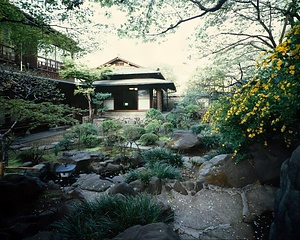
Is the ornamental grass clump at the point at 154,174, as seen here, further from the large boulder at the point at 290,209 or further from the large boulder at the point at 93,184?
the large boulder at the point at 290,209

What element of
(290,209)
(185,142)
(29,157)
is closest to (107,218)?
(290,209)

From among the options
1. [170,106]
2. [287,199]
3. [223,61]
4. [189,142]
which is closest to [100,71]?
[223,61]

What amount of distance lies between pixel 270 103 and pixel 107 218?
11.5 feet

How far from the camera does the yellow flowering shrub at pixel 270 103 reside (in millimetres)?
2576

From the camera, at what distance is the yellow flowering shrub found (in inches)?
101

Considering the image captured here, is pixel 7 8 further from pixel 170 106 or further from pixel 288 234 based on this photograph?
pixel 170 106

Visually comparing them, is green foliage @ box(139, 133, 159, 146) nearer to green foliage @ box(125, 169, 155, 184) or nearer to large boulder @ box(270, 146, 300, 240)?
green foliage @ box(125, 169, 155, 184)

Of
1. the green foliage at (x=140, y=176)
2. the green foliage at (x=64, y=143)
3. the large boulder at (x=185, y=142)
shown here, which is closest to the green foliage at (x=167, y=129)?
the large boulder at (x=185, y=142)

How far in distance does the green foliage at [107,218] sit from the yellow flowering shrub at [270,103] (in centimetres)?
238

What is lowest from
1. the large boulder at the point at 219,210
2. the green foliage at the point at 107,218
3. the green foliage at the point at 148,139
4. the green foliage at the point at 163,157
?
the large boulder at the point at 219,210

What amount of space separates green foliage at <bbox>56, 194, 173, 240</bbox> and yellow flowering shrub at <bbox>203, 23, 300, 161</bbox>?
2.38 metres

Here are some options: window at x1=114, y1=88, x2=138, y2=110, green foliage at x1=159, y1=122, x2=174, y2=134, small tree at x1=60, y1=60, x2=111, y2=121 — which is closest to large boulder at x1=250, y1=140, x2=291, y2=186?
green foliage at x1=159, y1=122, x2=174, y2=134

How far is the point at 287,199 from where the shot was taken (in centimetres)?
218

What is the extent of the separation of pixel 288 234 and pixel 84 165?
593 cm
